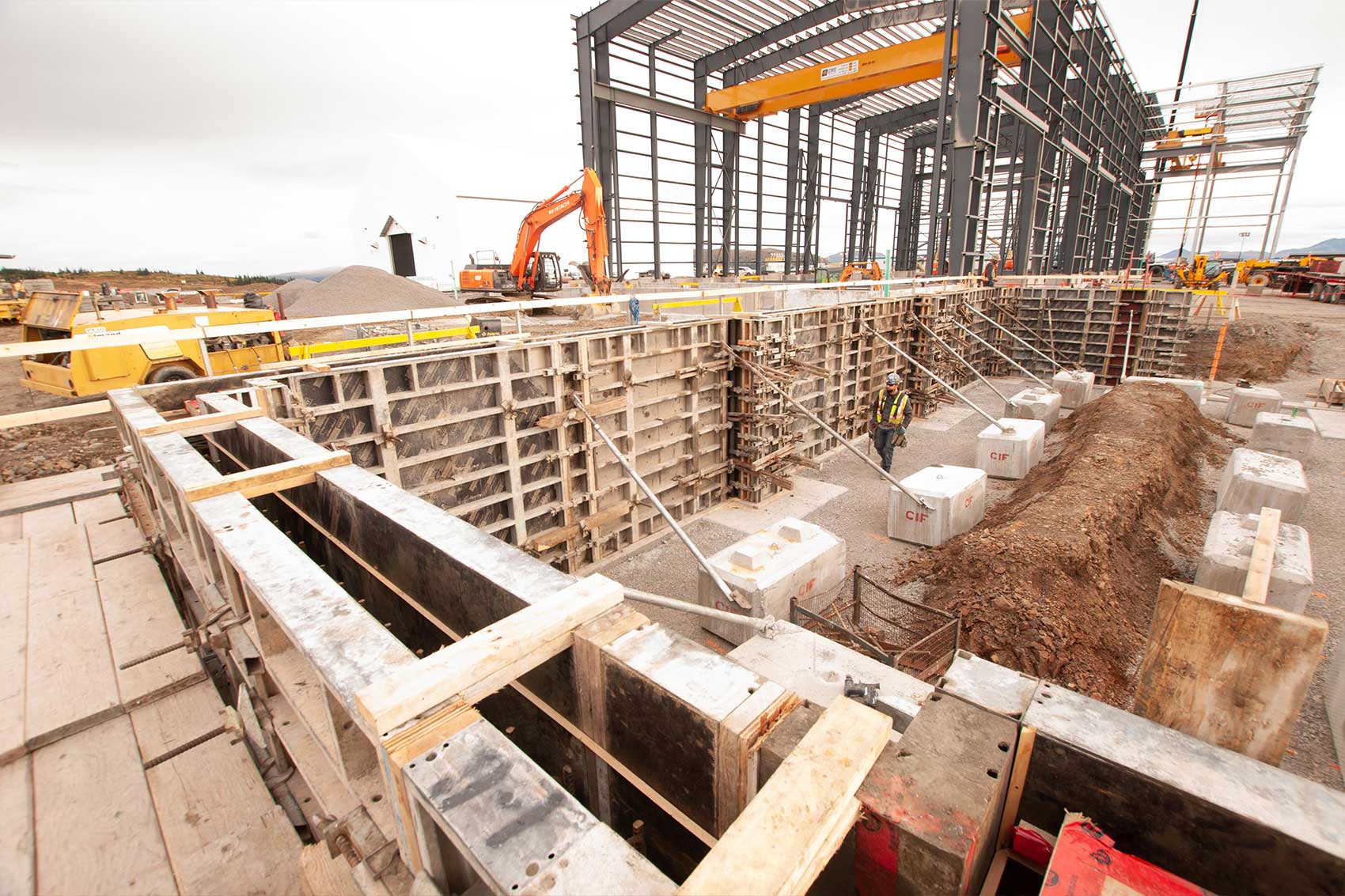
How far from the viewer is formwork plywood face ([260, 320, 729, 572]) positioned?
705 cm

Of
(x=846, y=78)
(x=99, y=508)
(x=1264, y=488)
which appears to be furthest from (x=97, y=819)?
(x=846, y=78)

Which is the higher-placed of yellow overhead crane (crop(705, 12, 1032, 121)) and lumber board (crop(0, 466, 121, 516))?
yellow overhead crane (crop(705, 12, 1032, 121))

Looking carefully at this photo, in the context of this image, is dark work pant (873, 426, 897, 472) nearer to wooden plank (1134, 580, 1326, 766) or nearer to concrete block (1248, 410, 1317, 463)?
concrete block (1248, 410, 1317, 463)

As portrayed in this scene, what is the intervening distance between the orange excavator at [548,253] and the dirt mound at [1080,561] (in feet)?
45.0

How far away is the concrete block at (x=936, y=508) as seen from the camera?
9727 millimetres

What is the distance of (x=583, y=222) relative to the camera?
18.4 m

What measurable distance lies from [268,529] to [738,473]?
9.83m

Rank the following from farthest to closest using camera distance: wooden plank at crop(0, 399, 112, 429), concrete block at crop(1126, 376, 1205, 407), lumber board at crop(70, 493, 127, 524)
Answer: concrete block at crop(1126, 376, 1205, 407), lumber board at crop(70, 493, 127, 524), wooden plank at crop(0, 399, 112, 429)

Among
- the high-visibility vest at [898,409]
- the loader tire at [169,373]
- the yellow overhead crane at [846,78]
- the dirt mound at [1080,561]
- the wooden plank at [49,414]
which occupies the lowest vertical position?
the dirt mound at [1080,561]

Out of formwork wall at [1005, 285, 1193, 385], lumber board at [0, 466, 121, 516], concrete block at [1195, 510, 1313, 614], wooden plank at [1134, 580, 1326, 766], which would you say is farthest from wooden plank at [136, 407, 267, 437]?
formwork wall at [1005, 285, 1193, 385]

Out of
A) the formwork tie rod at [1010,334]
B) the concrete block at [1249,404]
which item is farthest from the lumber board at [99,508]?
the concrete block at [1249,404]

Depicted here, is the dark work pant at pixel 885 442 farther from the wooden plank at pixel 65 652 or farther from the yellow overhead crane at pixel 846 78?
the yellow overhead crane at pixel 846 78

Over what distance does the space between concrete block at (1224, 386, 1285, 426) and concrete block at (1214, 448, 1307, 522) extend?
280 inches

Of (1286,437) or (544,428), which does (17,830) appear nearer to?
(544,428)
